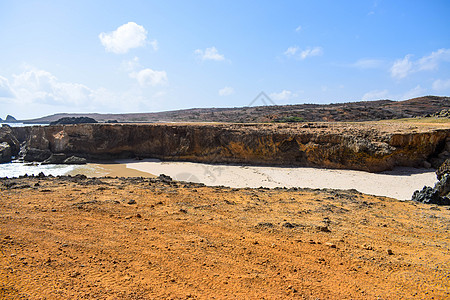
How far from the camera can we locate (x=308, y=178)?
56.1 feet

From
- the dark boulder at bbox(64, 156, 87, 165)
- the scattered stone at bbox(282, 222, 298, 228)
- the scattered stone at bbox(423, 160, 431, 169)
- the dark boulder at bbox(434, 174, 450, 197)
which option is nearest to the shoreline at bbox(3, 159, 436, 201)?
the scattered stone at bbox(423, 160, 431, 169)

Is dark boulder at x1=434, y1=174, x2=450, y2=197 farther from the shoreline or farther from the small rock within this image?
the small rock

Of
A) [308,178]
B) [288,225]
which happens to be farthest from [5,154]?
[288,225]

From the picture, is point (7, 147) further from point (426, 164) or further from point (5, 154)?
point (426, 164)

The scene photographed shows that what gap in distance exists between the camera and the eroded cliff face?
17.4 metres

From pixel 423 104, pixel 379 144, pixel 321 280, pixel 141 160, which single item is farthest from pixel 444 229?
pixel 423 104

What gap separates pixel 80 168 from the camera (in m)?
23.2

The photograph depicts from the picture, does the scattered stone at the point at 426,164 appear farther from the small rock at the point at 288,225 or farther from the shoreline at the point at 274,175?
the small rock at the point at 288,225

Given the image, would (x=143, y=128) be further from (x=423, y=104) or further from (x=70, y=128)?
(x=423, y=104)

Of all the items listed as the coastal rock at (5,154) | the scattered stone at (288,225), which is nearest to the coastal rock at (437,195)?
the scattered stone at (288,225)

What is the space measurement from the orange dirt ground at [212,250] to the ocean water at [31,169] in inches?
629

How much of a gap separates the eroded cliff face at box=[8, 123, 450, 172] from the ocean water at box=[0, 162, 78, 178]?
287cm

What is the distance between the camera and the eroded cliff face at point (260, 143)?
1741 centimetres

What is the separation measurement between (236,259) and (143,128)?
2399 cm
